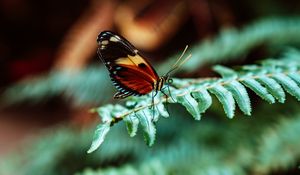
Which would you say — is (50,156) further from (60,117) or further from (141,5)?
(60,117)

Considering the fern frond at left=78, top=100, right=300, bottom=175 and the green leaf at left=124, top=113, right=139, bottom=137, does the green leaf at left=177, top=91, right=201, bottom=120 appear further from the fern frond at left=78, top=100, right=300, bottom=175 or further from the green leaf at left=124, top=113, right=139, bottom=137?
the fern frond at left=78, top=100, right=300, bottom=175

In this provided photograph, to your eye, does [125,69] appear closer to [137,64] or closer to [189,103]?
[137,64]

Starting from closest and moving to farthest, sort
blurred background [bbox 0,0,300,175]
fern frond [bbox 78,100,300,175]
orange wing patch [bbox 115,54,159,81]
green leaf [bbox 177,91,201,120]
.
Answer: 1. green leaf [bbox 177,91,201,120]
2. orange wing patch [bbox 115,54,159,81]
3. fern frond [bbox 78,100,300,175]
4. blurred background [bbox 0,0,300,175]

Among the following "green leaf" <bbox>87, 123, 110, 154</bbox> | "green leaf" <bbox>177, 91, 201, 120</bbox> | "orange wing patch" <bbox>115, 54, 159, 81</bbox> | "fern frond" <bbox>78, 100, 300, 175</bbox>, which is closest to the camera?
"green leaf" <bbox>87, 123, 110, 154</bbox>

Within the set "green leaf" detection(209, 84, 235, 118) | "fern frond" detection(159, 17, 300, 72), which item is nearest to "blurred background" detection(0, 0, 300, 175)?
"fern frond" detection(159, 17, 300, 72)

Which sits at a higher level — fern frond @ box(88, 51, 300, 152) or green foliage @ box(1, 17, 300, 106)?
fern frond @ box(88, 51, 300, 152)

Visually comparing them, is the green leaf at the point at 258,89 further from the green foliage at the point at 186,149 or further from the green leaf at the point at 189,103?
the green foliage at the point at 186,149

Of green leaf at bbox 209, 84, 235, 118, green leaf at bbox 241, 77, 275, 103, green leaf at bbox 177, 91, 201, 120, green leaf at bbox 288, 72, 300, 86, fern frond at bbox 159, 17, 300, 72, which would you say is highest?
green leaf at bbox 177, 91, 201, 120

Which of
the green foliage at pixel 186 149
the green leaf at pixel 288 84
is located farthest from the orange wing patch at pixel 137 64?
the green foliage at pixel 186 149

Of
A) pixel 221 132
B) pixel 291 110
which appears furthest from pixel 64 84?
pixel 291 110
